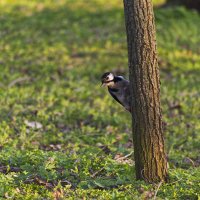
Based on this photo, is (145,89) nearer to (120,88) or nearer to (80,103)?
(120,88)

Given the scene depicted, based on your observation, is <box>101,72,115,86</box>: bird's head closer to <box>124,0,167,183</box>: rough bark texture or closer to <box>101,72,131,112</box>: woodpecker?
<box>101,72,131,112</box>: woodpecker

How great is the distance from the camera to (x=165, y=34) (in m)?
15.9

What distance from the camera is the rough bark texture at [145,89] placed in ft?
20.8

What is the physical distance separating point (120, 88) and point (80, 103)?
3.75 meters

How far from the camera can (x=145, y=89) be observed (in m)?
6.40

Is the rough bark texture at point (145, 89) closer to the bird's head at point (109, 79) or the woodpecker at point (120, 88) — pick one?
the woodpecker at point (120, 88)

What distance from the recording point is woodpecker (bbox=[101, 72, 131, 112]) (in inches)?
298

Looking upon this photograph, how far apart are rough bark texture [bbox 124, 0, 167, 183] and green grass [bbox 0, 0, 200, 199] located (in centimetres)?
25

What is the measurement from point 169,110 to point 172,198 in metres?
5.28

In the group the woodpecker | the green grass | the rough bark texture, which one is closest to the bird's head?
the woodpecker

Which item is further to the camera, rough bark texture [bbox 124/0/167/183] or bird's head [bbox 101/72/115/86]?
bird's head [bbox 101/72/115/86]

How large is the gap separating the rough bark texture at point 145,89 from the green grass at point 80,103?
250 millimetres

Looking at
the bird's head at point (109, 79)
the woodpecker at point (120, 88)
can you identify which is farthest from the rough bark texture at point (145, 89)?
the bird's head at point (109, 79)

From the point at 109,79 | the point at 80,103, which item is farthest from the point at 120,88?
the point at 80,103
